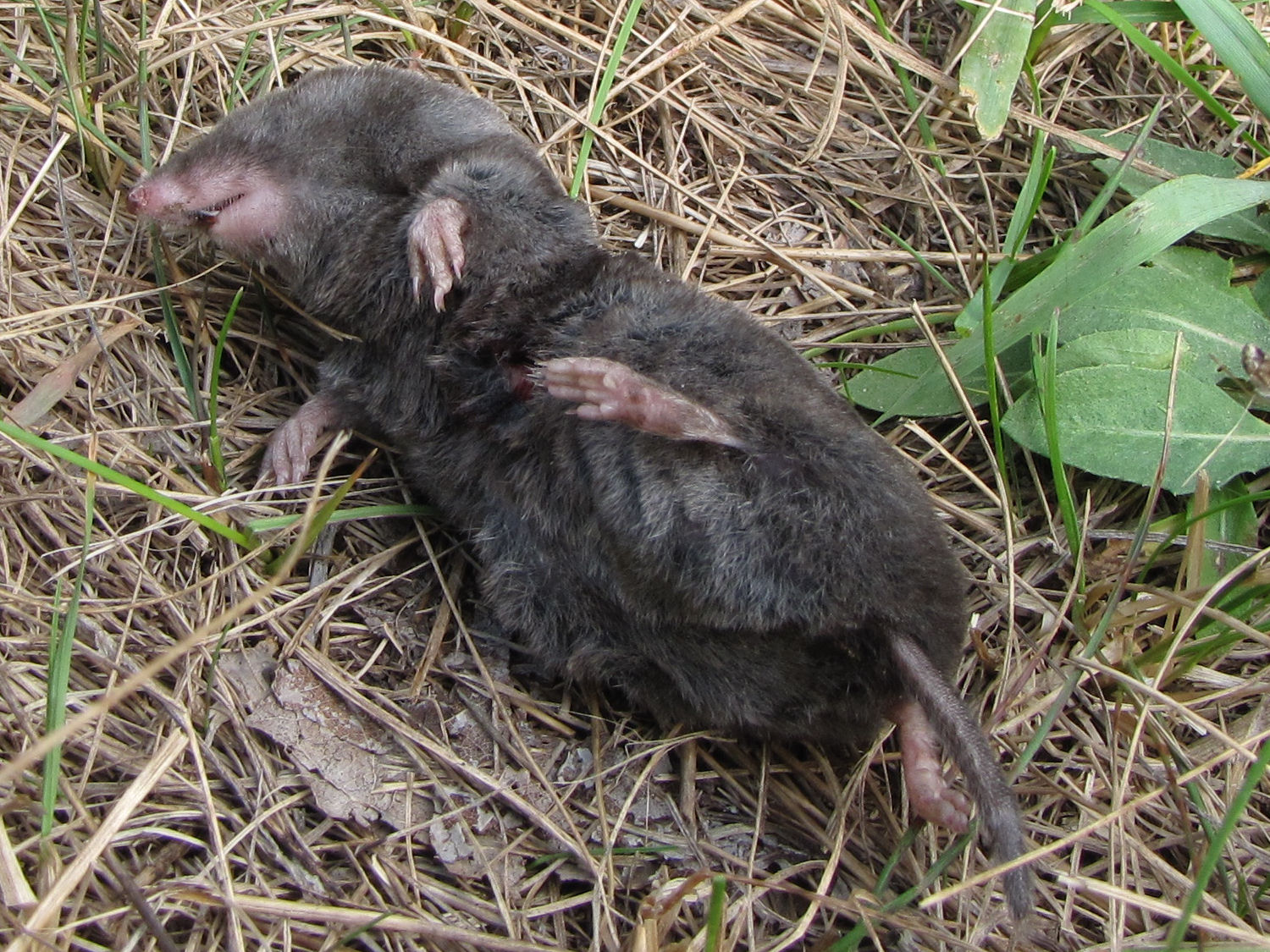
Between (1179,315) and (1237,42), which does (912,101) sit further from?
(1179,315)

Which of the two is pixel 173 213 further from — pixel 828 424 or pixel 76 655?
pixel 828 424

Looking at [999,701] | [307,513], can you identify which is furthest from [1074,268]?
[307,513]

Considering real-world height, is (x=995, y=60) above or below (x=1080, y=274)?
above

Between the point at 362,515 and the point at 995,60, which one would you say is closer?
the point at 362,515

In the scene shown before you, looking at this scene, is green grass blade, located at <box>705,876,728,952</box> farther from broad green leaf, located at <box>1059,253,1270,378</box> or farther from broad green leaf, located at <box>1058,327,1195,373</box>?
broad green leaf, located at <box>1059,253,1270,378</box>

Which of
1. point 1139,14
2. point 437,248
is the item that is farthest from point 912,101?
point 437,248
